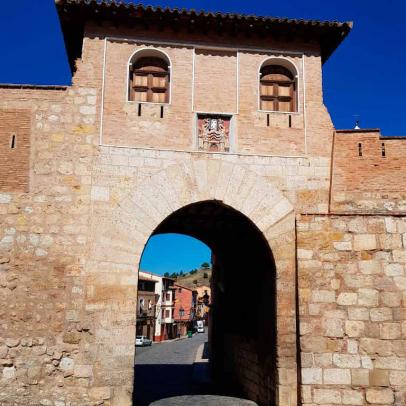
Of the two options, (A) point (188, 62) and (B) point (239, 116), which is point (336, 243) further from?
(A) point (188, 62)

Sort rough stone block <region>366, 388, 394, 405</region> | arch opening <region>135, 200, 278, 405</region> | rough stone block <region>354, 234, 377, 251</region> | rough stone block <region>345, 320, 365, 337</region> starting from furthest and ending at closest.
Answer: arch opening <region>135, 200, 278, 405</region> < rough stone block <region>354, 234, 377, 251</region> < rough stone block <region>345, 320, 365, 337</region> < rough stone block <region>366, 388, 394, 405</region>

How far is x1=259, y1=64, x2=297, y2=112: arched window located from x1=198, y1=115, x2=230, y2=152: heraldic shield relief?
882 mm

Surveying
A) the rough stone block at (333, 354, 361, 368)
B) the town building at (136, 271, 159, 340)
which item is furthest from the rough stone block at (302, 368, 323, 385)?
the town building at (136, 271, 159, 340)

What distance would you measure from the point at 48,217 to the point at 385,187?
18.8ft

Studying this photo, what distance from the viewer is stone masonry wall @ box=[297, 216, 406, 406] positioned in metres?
7.76

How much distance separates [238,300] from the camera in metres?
11.5

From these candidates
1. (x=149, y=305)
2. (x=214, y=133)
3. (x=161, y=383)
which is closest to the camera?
(x=214, y=133)

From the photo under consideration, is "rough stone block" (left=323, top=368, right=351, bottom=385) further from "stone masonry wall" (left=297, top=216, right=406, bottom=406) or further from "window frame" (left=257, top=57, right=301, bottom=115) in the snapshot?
"window frame" (left=257, top=57, right=301, bottom=115)

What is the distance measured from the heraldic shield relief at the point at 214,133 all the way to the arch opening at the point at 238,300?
0.99 m

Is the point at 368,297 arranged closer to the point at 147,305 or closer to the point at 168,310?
the point at 147,305

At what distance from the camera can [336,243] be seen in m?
8.32

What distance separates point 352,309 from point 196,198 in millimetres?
3125

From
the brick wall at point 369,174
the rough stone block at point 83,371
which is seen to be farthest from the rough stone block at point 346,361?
the rough stone block at point 83,371

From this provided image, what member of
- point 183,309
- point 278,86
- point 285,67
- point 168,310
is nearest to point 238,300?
point 278,86
